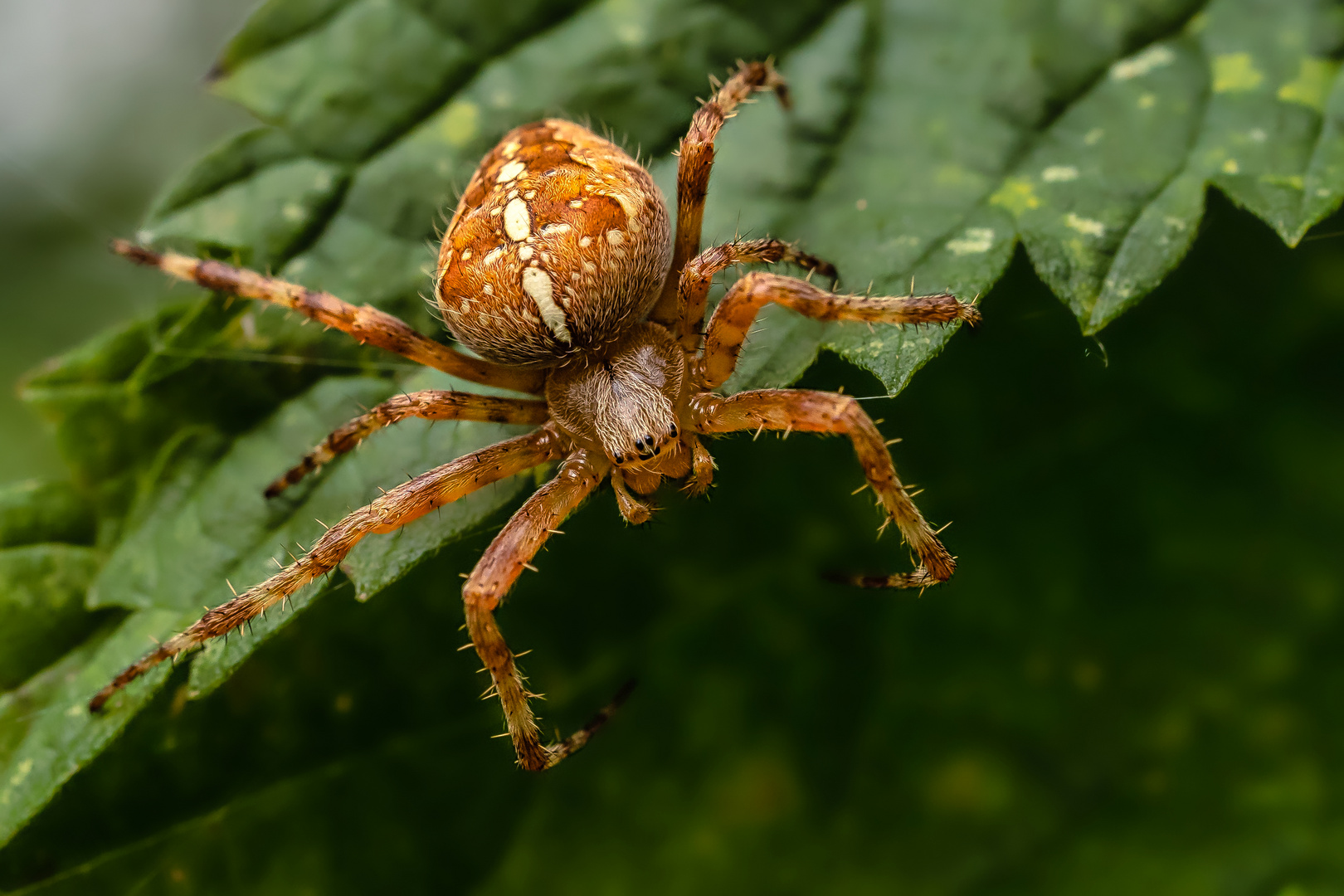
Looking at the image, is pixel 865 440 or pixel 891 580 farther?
pixel 891 580

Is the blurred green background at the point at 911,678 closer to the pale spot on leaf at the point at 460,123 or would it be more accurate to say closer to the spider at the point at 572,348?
the spider at the point at 572,348

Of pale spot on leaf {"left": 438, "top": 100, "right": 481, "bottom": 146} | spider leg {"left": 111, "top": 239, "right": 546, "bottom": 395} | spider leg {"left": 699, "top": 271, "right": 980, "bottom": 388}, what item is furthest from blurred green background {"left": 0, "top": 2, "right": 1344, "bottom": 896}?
pale spot on leaf {"left": 438, "top": 100, "right": 481, "bottom": 146}

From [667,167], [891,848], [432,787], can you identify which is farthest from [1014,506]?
→ [432,787]

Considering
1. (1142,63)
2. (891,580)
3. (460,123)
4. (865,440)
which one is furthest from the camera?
(460,123)

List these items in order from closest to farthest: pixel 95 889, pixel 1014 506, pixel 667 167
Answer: pixel 95 889 < pixel 1014 506 < pixel 667 167

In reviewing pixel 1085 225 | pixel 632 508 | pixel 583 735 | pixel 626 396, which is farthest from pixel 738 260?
pixel 583 735

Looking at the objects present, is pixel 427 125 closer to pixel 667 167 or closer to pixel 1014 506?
pixel 667 167

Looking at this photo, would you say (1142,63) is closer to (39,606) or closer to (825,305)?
(825,305)
